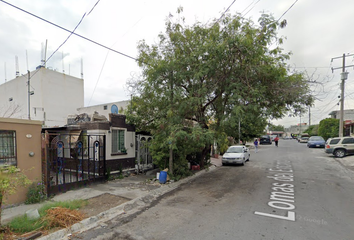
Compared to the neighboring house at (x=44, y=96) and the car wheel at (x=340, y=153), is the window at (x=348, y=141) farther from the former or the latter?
the neighboring house at (x=44, y=96)

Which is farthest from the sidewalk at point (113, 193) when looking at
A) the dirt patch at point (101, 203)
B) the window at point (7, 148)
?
the window at point (7, 148)

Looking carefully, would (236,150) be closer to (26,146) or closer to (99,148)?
(99,148)

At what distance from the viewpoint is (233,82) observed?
8234mm

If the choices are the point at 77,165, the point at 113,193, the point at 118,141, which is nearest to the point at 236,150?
the point at 118,141

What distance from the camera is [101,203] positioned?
6035mm

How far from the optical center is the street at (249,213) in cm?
414

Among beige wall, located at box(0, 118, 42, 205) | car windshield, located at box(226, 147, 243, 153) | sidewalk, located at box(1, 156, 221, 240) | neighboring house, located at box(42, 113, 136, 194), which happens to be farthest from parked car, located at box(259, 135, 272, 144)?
beige wall, located at box(0, 118, 42, 205)

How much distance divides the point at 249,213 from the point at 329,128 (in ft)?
92.8

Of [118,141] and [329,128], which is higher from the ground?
[118,141]

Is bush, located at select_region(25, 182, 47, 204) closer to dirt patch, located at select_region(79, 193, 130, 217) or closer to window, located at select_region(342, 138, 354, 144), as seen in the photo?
dirt patch, located at select_region(79, 193, 130, 217)

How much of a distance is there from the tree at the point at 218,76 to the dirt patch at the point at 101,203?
274 centimetres

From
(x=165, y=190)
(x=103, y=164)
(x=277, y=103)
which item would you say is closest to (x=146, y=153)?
(x=103, y=164)

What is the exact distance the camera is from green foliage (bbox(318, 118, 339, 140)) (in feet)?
81.1

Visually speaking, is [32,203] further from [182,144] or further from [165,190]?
[182,144]
